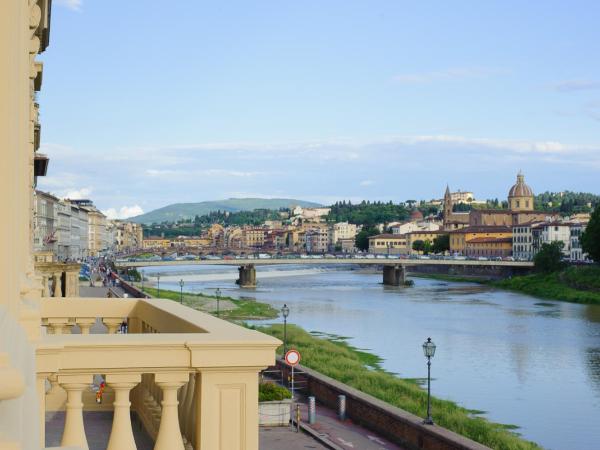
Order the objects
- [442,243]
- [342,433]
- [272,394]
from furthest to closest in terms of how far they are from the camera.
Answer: [442,243]
[272,394]
[342,433]

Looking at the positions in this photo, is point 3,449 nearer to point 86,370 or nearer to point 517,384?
point 86,370

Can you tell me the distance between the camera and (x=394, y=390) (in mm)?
18969

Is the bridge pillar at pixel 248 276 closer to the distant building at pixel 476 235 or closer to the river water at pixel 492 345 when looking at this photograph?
the river water at pixel 492 345

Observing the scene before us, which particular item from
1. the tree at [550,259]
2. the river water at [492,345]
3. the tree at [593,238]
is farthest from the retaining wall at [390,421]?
the tree at [550,259]

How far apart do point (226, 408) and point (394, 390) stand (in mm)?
16678

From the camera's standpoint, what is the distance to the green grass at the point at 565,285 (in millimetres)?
55847

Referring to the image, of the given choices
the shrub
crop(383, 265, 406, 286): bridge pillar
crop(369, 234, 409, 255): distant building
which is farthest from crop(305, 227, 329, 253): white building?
the shrub

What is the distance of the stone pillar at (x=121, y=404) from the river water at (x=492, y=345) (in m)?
14.8

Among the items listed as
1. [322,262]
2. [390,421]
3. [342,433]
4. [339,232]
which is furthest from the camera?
[339,232]

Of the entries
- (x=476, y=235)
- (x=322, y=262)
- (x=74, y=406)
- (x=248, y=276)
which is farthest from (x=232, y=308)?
(x=476, y=235)

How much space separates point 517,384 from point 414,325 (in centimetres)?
1590

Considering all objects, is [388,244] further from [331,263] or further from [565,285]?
[565,285]

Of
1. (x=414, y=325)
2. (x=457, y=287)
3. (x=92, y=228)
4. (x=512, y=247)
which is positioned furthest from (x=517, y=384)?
(x=92, y=228)

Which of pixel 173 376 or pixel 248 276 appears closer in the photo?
pixel 173 376
